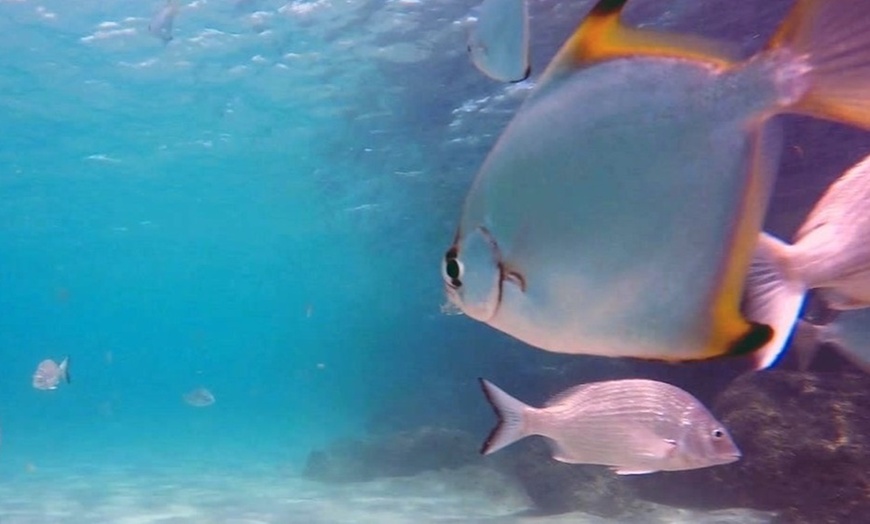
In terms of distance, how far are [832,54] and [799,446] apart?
8428 mm

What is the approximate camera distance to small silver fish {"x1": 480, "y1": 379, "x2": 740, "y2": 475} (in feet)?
11.8

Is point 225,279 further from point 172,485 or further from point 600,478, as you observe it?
point 600,478

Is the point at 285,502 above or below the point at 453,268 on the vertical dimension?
above

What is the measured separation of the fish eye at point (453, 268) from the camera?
128 centimetres

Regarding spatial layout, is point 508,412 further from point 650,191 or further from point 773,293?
point 650,191

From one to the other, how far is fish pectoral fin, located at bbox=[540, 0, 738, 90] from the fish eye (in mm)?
434

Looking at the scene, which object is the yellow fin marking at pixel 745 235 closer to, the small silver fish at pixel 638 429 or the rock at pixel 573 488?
the small silver fish at pixel 638 429

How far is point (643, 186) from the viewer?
1150mm

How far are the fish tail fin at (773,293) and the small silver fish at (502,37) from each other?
8.85ft

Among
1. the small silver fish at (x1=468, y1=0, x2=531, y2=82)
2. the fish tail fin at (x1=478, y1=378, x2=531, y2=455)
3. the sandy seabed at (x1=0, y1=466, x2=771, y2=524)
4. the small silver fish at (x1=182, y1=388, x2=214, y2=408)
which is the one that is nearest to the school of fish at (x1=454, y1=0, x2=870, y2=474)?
the fish tail fin at (x1=478, y1=378, x2=531, y2=455)

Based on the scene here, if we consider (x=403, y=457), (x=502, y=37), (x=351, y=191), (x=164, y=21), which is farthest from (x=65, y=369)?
(x=351, y=191)

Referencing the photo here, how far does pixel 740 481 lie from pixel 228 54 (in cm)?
1689

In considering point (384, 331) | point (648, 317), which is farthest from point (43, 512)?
point (384, 331)

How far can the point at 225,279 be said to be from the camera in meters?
80.4
